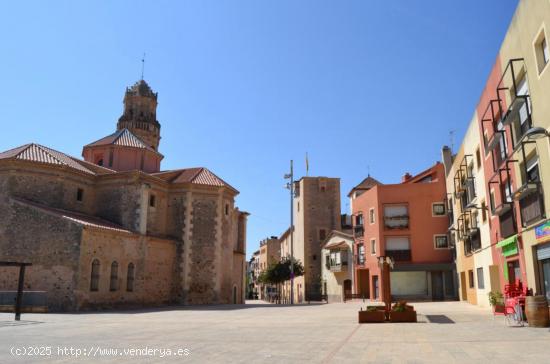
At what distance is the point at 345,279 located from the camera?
155 ft

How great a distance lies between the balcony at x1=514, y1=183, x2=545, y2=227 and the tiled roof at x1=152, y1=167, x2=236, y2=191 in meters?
24.2

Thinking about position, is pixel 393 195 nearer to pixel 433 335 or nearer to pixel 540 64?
pixel 540 64

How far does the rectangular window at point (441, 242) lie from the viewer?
39.8 m

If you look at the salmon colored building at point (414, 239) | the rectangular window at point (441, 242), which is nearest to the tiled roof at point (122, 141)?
the salmon colored building at point (414, 239)

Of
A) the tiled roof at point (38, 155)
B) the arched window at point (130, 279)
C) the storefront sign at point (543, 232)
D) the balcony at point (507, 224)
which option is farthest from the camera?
the tiled roof at point (38, 155)

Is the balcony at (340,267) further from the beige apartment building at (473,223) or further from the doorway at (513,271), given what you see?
the doorway at (513,271)

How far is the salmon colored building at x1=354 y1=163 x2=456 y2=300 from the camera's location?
39469mm

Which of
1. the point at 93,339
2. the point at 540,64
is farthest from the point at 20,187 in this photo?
the point at 540,64

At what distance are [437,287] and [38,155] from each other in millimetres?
33575

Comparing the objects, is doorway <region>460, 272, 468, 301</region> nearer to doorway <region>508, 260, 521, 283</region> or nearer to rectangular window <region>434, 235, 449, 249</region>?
rectangular window <region>434, 235, 449, 249</region>

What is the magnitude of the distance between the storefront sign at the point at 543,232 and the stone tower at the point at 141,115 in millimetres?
43064

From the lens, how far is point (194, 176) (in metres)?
37.8

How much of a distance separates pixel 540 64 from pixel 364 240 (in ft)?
100

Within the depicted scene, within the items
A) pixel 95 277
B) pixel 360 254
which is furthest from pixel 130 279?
pixel 360 254
